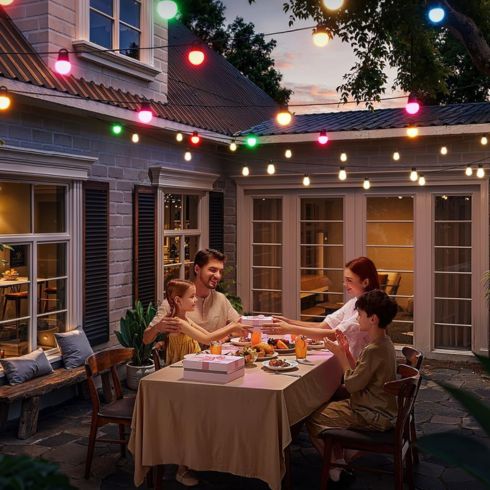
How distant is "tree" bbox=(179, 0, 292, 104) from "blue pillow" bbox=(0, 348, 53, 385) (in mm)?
14405

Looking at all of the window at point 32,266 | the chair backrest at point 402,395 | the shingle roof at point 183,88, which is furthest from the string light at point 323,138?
the chair backrest at point 402,395

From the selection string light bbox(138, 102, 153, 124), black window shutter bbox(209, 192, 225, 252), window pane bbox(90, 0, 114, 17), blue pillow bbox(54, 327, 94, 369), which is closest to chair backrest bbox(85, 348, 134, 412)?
blue pillow bbox(54, 327, 94, 369)

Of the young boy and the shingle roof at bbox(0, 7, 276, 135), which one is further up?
the shingle roof at bbox(0, 7, 276, 135)

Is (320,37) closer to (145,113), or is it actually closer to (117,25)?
(145,113)

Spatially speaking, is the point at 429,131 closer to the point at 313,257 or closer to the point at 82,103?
the point at 313,257

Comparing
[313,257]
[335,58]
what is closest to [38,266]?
[313,257]

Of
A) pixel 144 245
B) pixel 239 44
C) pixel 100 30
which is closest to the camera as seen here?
pixel 100 30

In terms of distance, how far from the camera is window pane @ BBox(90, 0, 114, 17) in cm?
696

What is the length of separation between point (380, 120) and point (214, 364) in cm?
595

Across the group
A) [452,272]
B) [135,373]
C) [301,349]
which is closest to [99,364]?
[301,349]

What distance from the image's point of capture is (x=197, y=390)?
3.99 meters

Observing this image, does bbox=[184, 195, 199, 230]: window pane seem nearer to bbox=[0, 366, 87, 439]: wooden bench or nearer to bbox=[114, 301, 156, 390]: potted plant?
bbox=[114, 301, 156, 390]: potted plant

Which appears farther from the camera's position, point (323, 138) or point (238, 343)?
point (323, 138)

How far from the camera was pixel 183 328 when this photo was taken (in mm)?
4676
